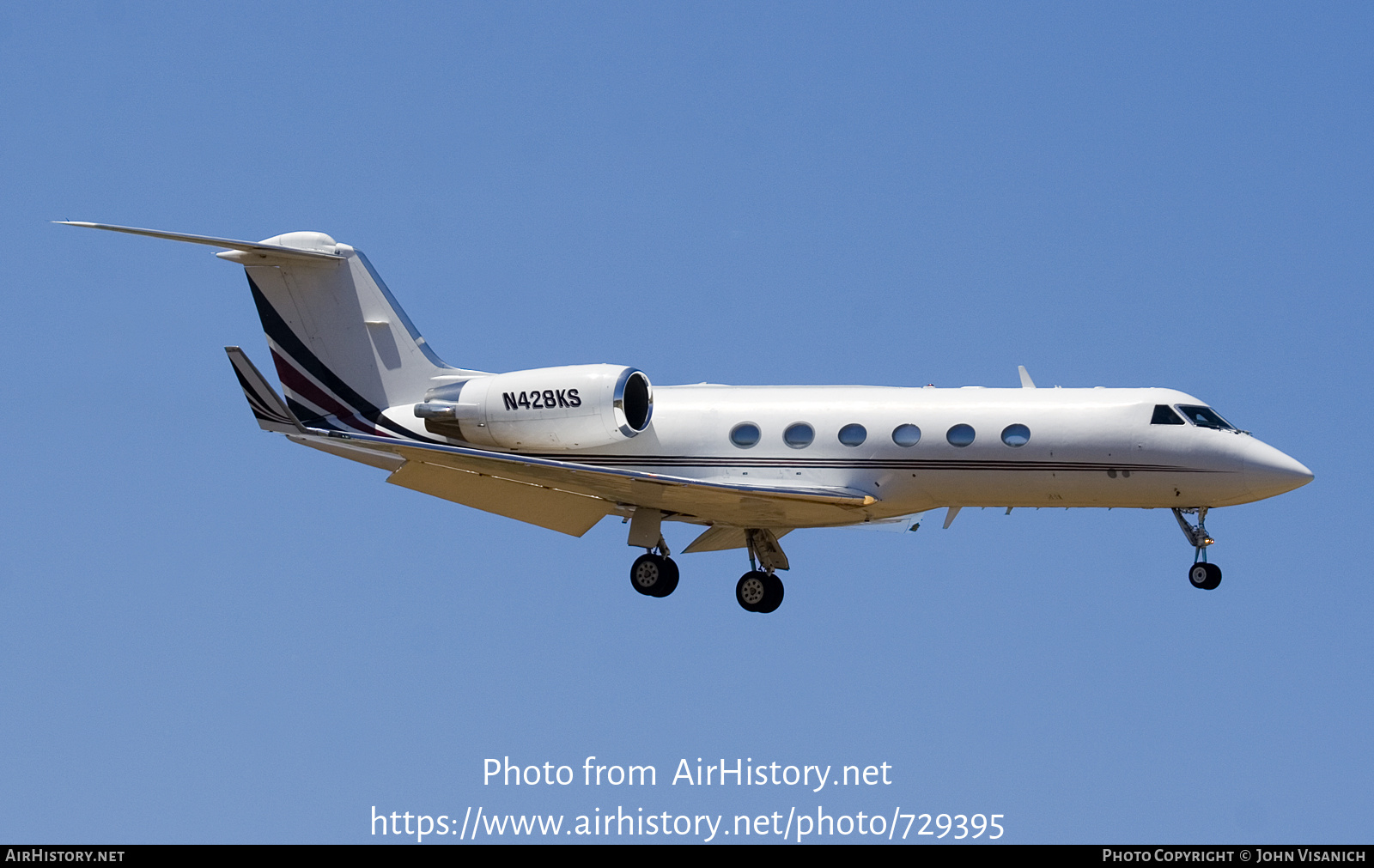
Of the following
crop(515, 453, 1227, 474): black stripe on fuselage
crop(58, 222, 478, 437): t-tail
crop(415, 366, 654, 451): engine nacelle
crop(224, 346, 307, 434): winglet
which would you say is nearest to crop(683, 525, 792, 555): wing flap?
crop(515, 453, 1227, 474): black stripe on fuselage

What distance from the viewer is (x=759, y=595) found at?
2652cm

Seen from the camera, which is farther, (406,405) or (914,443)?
(406,405)

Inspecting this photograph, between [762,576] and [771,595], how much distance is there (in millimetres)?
314

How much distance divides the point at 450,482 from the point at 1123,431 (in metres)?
9.55

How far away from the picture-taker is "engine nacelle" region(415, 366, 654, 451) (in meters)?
25.9

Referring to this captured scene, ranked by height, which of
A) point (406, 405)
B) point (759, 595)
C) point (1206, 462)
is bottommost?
point (759, 595)

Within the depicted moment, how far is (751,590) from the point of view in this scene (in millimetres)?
26594

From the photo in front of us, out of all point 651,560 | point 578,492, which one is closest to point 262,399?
point 578,492

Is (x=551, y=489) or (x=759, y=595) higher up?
(x=551, y=489)

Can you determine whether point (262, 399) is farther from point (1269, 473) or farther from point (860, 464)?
point (1269, 473)

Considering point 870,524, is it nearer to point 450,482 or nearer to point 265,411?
point 450,482

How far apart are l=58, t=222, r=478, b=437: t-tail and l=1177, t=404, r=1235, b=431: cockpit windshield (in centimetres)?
1083

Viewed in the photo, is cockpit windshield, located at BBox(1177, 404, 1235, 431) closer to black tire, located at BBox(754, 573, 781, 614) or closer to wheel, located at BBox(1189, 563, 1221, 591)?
wheel, located at BBox(1189, 563, 1221, 591)

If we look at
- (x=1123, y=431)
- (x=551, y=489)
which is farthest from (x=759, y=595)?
(x=1123, y=431)
